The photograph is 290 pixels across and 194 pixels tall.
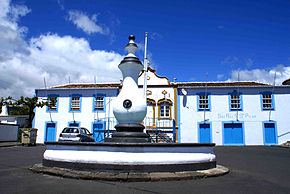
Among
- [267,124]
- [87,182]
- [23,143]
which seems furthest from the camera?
[267,124]

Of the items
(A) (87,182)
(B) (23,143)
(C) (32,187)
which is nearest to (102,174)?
(A) (87,182)

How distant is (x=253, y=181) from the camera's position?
629 centimetres

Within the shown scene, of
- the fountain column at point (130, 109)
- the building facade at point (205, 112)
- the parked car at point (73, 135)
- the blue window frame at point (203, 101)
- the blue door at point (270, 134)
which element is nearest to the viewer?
the fountain column at point (130, 109)

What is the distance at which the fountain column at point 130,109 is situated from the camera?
8.08 metres

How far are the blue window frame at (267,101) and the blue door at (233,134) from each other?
9.00 feet

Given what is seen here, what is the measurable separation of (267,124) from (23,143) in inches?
807

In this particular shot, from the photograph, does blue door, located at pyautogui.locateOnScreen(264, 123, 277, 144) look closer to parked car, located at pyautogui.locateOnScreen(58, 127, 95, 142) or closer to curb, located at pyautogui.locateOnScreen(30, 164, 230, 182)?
parked car, located at pyautogui.locateOnScreen(58, 127, 95, 142)

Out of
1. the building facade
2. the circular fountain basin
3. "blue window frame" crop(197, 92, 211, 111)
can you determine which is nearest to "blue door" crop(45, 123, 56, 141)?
the building facade

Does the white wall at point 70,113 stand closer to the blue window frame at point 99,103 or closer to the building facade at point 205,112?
the building facade at point 205,112

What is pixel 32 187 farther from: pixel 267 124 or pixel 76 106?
pixel 267 124

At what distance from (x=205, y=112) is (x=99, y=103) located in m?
9.94

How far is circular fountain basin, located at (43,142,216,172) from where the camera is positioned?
6.65m

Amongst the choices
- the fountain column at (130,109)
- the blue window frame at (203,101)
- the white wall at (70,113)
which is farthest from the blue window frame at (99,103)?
the fountain column at (130,109)

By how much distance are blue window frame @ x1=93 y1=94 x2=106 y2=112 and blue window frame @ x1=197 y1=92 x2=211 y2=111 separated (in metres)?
8.83
